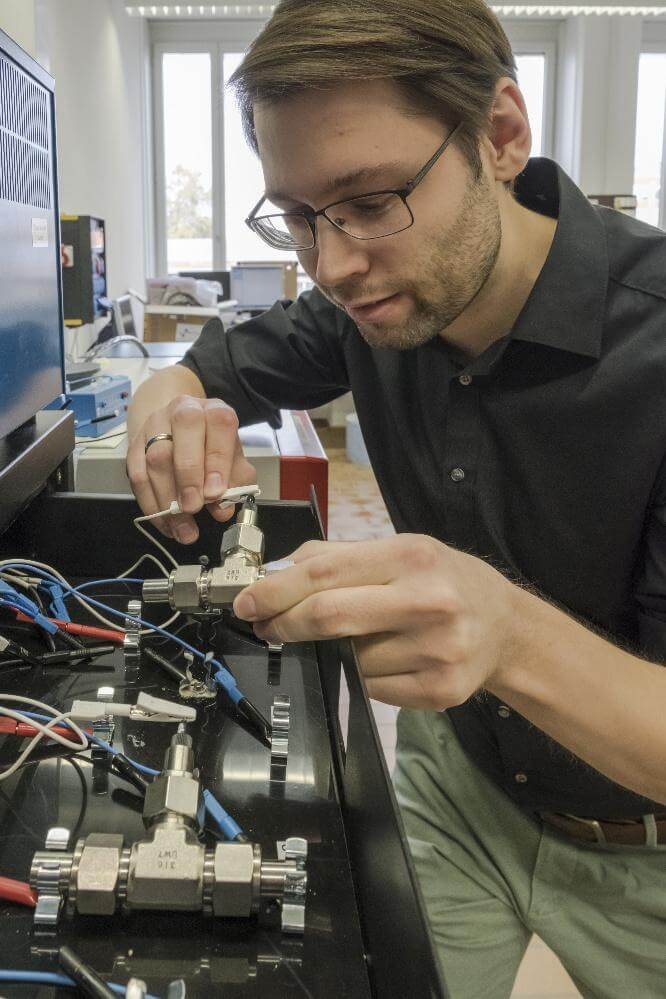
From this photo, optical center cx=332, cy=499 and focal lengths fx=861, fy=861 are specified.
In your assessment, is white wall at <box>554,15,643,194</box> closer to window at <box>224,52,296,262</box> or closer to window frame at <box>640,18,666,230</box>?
window frame at <box>640,18,666,230</box>

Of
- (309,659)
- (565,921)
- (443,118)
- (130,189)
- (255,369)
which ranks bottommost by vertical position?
(565,921)

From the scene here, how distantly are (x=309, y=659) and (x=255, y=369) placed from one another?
537mm

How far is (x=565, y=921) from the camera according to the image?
3.16ft

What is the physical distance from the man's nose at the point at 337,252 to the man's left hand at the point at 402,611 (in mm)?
328

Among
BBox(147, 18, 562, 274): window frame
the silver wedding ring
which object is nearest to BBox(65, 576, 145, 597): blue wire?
the silver wedding ring

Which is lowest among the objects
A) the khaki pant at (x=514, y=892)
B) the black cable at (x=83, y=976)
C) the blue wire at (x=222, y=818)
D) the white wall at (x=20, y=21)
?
the khaki pant at (x=514, y=892)

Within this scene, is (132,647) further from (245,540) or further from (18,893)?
(18,893)

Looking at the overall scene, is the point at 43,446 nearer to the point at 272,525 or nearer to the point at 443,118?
the point at 272,525

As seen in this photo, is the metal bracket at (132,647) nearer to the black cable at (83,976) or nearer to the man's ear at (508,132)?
the black cable at (83,976)

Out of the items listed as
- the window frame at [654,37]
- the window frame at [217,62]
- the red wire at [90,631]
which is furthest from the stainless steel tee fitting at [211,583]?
the window frame at [654,37]

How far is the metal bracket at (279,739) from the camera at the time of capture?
61cm

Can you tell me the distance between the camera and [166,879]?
446 mm

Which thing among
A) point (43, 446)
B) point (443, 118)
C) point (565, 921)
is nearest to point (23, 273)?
point (43, 446)

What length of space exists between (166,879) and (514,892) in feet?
2.19
